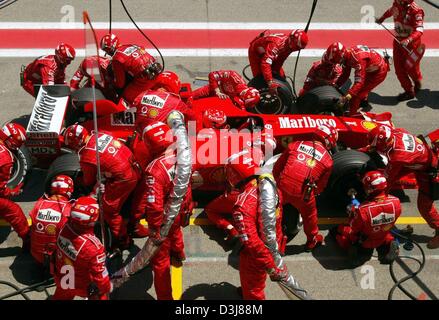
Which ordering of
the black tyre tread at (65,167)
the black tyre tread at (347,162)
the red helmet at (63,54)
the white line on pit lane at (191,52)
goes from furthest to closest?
1. the white line on pit lane at (191,52)
2. the red helmet at (63,54)
3. the black tyre tread at (347,162)
4. the black tyre tread at (65,167)

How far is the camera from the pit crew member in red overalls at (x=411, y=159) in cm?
713

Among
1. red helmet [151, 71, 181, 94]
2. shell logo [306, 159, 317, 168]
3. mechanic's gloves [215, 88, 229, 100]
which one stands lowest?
mechanic's gloves [215, 88, 229, 100]

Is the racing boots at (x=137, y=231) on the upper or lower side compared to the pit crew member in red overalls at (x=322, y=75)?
lower

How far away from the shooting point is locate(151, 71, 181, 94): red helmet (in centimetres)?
816

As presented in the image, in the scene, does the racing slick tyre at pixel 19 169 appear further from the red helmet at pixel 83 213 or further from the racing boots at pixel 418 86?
the racing boots at pixel 418 86

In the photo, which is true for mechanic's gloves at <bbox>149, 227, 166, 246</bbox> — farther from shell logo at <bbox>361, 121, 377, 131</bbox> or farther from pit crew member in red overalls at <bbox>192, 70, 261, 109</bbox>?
shell logo at <bbox>361, 121, 377, 131</bbox>

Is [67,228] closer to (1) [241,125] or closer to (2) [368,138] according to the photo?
(1) [241,125]

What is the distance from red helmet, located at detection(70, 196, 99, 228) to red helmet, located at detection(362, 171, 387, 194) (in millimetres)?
2998

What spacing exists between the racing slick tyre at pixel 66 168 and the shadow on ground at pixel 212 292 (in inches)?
75.3

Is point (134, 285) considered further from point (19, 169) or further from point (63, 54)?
point (63, 54)

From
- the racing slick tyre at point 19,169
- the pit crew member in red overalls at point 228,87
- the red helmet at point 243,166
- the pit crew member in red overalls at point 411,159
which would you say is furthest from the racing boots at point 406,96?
the racing slick tyre at point 19,169

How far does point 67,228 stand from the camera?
5.79 m

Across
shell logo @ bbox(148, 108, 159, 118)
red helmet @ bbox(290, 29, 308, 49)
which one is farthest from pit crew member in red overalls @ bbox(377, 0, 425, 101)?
shell logo @ bbox(148, 108, 159, 118)

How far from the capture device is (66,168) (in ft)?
23.6
